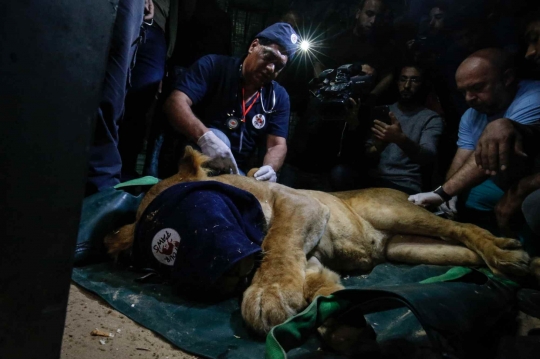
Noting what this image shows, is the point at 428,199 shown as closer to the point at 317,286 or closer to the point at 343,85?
the point at 343,85

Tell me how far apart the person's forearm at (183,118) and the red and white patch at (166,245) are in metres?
2.02

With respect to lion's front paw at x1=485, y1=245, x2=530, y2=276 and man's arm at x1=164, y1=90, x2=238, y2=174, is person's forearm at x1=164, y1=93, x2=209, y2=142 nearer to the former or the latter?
man's arm at x1=164, y1=90, x2=238, y2=174

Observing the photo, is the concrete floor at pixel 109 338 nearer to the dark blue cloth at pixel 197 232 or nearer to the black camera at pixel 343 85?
the dark blue cloth at pixel 197 232

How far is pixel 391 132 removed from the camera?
4418mm

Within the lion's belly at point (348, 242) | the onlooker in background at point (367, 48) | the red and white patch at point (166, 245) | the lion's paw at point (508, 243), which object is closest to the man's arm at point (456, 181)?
the lion's belly at point (348, 242)

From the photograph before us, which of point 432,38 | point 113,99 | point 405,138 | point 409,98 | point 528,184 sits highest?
point 432,38

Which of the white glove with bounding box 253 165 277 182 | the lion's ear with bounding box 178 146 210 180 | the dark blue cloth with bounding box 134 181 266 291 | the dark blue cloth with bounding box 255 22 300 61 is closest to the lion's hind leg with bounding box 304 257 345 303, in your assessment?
the dark blue cloth with bounding box 134 181 266 291

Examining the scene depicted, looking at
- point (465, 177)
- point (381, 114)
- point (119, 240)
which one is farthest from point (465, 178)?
point (119, 240)

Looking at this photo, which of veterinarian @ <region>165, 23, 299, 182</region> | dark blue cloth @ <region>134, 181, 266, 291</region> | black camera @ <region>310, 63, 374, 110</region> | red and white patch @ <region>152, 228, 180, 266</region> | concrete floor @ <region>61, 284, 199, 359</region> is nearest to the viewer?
concrete floor @ <region>61, 284, 199, 359</region>

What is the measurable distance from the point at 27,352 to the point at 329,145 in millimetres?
4273

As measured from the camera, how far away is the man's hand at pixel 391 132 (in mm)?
4395

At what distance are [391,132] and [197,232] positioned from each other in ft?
10.2

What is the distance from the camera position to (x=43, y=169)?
839 mm

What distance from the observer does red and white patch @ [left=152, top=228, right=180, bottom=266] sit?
80.0 inches
